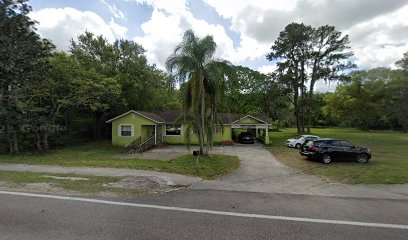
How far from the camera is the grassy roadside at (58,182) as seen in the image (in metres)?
8.27

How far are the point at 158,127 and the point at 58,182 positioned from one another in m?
20.4

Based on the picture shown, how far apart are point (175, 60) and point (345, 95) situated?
4270 cm

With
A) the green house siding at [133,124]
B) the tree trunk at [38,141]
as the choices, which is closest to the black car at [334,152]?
the green house siding at [133,124]

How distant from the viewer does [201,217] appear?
19.3ft

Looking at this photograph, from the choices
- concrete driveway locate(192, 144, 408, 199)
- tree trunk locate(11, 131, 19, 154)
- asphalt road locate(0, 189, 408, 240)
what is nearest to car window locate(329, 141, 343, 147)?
concrete driveway locate(192, 144, 408, 199)

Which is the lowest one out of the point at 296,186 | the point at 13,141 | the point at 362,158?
the point at 296,186

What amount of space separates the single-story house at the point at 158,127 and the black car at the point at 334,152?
33.6ft

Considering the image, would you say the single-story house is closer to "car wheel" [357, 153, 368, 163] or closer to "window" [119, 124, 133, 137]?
"window" [119, 124, 133, 137]

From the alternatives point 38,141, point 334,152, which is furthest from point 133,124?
point 334,152

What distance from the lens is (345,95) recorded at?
48469mm

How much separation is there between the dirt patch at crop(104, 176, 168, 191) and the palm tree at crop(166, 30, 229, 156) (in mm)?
7314

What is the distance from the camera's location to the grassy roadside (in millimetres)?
8273

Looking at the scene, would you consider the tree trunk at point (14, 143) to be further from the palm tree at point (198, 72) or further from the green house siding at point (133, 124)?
the palm tree at point (198, 72)

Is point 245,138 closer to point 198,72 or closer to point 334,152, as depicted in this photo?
point 334,152
